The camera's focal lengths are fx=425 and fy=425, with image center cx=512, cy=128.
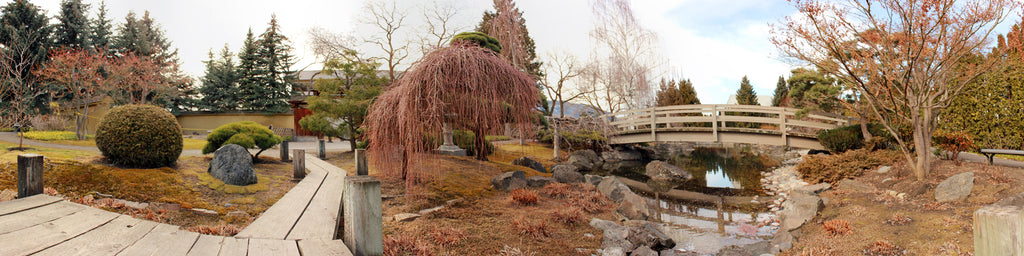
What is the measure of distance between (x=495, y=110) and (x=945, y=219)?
17.5ft

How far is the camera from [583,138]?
16.7 m

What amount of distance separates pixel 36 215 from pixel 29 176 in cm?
115

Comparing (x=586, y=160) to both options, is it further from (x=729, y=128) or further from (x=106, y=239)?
(x=106, y=239)

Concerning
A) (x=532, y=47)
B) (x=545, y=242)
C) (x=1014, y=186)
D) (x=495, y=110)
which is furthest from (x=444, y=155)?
(x=532, y=47)

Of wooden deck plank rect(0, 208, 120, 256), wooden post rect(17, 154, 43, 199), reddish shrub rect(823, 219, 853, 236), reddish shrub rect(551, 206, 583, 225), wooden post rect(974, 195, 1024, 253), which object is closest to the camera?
wooden post rect(974, 195, 1024, 253)

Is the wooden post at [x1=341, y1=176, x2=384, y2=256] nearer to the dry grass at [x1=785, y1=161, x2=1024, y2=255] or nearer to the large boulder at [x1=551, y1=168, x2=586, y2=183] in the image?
the dry grass at [x1=785, y1=161, x2=1024, y2=255]

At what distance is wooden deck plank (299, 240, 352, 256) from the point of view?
309 centimetres

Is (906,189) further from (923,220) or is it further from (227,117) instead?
(227,117)

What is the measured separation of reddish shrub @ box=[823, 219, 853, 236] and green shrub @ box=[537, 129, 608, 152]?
9.89 meters

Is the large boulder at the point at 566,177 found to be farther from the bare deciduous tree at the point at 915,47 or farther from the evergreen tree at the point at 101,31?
the evergreen tree at the point at 101,31

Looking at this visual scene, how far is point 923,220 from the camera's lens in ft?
16.4

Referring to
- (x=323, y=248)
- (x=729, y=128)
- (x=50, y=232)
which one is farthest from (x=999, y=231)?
(x=729, y=128)

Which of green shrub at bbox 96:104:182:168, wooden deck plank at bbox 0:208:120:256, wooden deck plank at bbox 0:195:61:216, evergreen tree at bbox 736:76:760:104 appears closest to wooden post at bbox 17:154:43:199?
wooden deck plank at bbox 0:195:61:216

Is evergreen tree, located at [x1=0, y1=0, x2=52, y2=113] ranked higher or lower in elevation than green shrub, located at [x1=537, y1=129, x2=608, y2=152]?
higher
